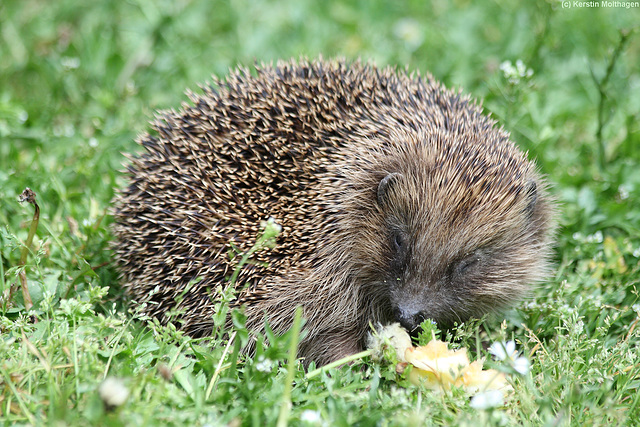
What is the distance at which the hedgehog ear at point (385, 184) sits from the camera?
4316mm

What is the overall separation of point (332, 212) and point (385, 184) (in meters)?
0.41

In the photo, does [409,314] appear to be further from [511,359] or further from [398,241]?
[511,359]

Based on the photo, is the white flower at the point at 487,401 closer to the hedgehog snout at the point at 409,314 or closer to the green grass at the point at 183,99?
the green grass at the point at 183,99

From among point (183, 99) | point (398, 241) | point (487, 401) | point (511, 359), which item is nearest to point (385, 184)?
point (398, 241)

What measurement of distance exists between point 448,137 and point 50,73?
178 inches

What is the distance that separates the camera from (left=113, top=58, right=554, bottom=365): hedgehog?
164 inches

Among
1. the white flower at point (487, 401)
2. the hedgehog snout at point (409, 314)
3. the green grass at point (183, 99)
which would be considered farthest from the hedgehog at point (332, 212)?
the white flower at point (487, 401)

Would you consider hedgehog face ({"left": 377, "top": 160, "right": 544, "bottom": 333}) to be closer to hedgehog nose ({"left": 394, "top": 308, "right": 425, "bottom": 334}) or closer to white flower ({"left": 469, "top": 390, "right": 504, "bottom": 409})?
hedgehog nose ({"left": 394, "top": 308, "right": 425, "bottom": 334})

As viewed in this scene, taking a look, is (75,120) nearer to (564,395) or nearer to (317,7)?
(317,7)

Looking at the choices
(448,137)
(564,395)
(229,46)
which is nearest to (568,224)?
(448,137)

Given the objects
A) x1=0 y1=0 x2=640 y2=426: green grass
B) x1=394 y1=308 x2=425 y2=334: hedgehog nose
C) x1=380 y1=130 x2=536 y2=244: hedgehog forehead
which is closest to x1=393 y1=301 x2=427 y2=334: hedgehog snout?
x1=394 y1=308 x2=425 y2=334: hedgehog nose

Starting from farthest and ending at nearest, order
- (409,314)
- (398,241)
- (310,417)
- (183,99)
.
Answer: (183,99) → (398,241) → (409,314) → (310,417)

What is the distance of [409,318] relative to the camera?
4.02 meters

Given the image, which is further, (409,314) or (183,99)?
(183,99)
